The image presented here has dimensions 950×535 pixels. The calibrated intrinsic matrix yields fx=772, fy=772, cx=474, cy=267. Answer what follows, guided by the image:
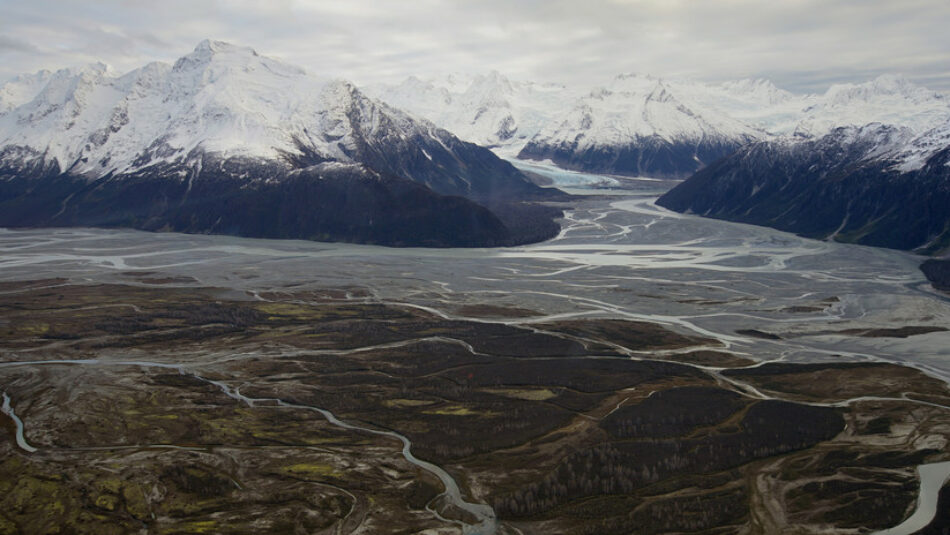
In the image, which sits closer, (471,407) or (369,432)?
(369,432)

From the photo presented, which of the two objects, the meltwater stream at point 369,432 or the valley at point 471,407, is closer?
the meltwater stream at point 369,432

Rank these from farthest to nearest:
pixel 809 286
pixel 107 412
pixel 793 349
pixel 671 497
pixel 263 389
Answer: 1. pixel 809 286
2. pixel 793 349
3. pixel 263 389
4. pixel 107 412
5. pixel 671 497

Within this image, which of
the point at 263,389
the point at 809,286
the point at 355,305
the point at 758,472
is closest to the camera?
the point at 758,472

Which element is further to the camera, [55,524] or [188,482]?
[188,482]

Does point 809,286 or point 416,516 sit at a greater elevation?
point 809,286

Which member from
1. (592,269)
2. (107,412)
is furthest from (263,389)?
(592,269)

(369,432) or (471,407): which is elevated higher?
(471,407)

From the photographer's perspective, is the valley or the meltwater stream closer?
the meltwater stream

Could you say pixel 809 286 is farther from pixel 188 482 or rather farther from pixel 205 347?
pixel 188 482
